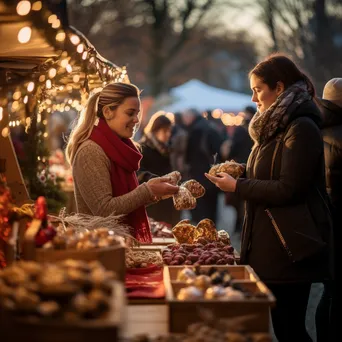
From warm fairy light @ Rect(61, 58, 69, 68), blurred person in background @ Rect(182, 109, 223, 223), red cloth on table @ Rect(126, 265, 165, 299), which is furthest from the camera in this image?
blurred person in background @ Rect(182, 109, 223, 223)

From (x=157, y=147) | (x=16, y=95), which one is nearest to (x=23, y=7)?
(x=16, y=95)

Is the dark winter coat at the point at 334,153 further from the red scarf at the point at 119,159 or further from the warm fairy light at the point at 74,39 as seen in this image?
the warm fairy light at the point at 74,39

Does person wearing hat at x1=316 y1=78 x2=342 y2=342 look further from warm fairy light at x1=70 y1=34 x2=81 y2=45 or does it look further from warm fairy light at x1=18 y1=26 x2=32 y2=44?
warm fairy light at x1=18 y1=26 x2=32 y2=44

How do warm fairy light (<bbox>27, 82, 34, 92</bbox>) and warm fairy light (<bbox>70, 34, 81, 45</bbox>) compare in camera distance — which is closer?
warm fairy light (<bbox>27, 82, 34, 92</bbox>)

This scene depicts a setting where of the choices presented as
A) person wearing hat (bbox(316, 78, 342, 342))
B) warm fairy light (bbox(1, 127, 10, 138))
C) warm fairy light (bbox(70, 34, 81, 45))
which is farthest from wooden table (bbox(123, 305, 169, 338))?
warm fairy light (bbox(70, 34, 81, 45))

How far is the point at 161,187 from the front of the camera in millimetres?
4988

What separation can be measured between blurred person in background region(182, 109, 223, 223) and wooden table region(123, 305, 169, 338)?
1000cm

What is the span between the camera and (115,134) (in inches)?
200

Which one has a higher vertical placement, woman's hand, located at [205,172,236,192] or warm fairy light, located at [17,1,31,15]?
warm fairy light, located at [17,1,31,15]

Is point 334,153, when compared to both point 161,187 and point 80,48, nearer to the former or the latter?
point 161,187

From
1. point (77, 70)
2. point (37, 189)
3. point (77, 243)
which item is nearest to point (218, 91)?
point (37, 189)

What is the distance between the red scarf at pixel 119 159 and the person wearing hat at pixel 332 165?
152 centimetres

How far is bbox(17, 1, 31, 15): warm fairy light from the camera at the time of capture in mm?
3758

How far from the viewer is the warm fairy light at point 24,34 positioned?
4.00 meters
